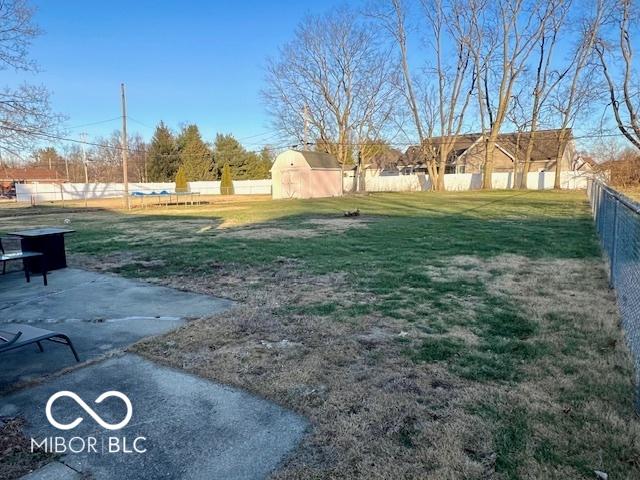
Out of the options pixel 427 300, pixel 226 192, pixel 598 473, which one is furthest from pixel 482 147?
pixel 598 473

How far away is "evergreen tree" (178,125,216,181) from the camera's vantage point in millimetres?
56594

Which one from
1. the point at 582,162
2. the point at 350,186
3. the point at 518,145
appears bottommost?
the point at 350,186

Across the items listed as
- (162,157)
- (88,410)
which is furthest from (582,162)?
(88,410)

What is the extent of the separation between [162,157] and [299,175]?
105ft

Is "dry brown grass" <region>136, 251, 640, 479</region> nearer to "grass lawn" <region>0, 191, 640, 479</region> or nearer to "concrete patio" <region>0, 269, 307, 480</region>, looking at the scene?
"grass lawn" <region>0, 191, 640, 479</region>

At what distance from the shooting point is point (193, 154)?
5653 centimetres

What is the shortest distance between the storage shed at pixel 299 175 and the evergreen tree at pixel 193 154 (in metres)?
27.0

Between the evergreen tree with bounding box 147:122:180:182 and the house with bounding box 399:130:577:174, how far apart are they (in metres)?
31.5

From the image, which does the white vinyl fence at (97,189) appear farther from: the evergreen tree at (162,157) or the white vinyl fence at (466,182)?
the white vinyl fence at (466,182)

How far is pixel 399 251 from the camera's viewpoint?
8867 mm

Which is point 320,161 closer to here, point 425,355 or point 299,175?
point 299,175

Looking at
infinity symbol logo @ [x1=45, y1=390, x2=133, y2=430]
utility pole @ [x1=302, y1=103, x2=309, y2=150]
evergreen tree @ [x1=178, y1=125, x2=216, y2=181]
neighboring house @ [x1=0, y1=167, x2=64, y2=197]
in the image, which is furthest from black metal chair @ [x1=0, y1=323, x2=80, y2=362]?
neighboring house @ [x1=0, y1=167, x2=64, y2=197]

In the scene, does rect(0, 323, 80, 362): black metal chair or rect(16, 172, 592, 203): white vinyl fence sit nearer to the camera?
rect(0, 323, 80, 362): black metal chair

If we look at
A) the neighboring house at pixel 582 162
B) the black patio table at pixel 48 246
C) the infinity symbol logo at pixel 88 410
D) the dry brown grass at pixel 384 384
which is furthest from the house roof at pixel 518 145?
the infinity symbol logo at pixel 88 410
